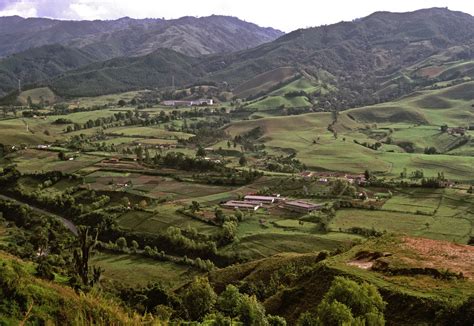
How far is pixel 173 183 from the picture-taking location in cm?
11294

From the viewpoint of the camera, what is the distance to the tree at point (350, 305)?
108 feet

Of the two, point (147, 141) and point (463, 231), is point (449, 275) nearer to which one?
point (463, 231)

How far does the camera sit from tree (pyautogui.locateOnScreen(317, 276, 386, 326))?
108ft

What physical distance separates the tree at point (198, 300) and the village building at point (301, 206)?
41.8m

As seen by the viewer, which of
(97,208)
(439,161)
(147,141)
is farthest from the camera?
(147,141)

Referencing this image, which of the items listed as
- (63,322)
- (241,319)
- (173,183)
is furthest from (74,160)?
(63,322)

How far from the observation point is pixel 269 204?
95.5 m

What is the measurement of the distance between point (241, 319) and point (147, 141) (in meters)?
137

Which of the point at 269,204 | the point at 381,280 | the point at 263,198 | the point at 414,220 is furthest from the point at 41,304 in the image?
the point at 263,198

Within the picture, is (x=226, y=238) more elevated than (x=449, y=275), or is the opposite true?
(x=449, y=275)

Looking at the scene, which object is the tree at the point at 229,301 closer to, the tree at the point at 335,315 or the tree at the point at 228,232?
the tree at the point at 335,315

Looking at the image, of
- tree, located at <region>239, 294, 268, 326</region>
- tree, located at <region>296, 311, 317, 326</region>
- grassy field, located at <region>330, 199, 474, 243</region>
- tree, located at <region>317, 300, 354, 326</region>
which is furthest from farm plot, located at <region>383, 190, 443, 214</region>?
tree, located at <region>317, 300, 354, 326</region>

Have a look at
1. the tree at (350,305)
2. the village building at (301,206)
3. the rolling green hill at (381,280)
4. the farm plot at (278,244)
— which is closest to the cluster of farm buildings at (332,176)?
the village building at (301,206)

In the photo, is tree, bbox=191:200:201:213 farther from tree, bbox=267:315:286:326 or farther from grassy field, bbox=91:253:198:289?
Answer: tree, bbox=267:315:286:326
